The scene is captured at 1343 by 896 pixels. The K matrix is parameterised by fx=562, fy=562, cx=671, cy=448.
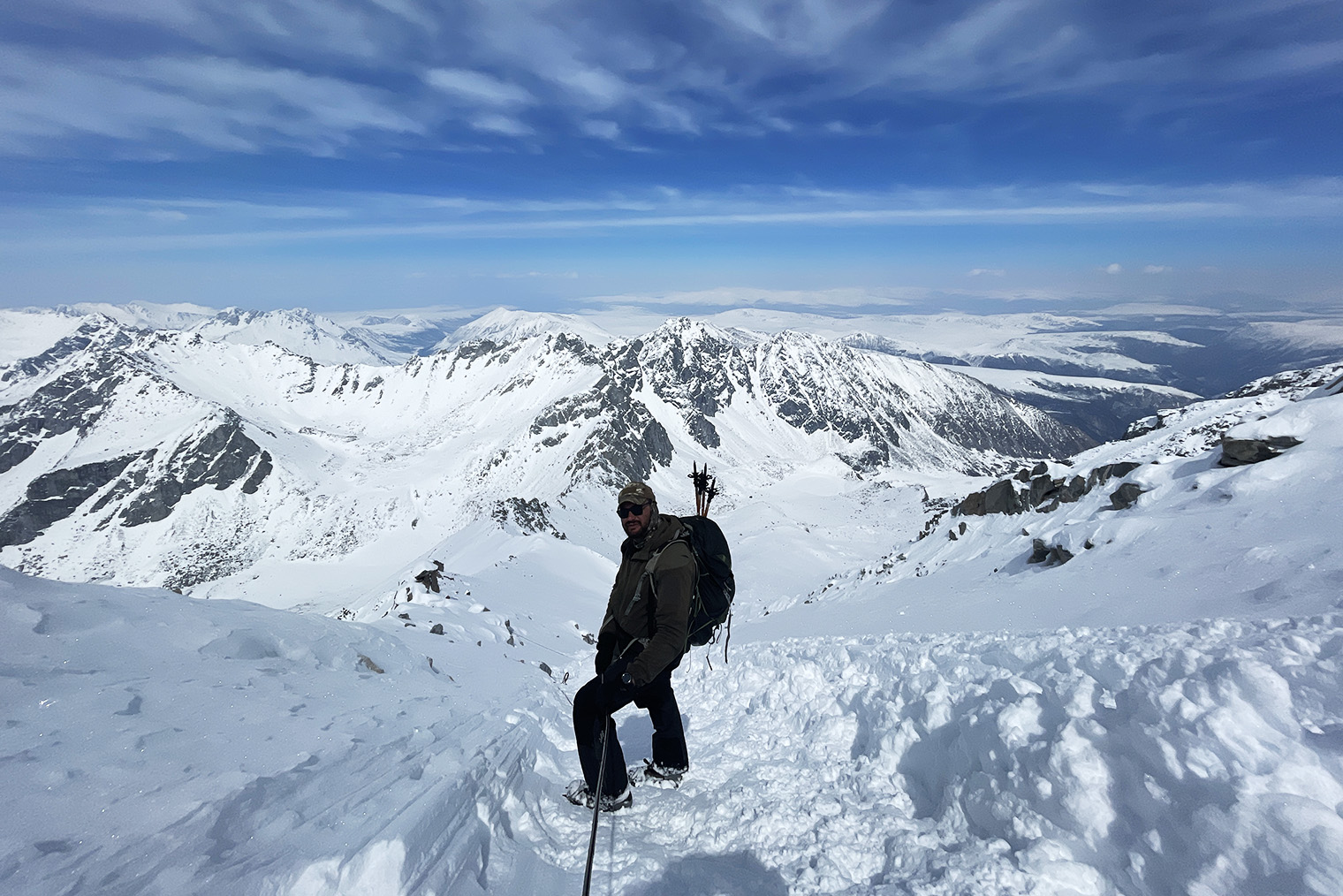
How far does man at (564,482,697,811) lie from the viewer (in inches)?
202

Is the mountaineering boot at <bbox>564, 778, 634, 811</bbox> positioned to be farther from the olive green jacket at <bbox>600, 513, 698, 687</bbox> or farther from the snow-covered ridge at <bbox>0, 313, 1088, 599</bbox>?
the snow-covered ridge at <bbox>0, 313, 1088, 599</bbox>

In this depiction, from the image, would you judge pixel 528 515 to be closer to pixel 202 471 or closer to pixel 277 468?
pixel 277 468

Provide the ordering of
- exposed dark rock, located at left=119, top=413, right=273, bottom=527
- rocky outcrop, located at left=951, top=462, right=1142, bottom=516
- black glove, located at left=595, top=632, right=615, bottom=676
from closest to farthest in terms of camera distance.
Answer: black glove, located at left=595, top=632, right=615, bottom=676
rocky outcrop, located at left=951, top=462, right=1142, bottom=516
exposed dark rock, located at left=119, top=413, right=273, bottom=527

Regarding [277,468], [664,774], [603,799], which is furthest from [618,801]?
[277,468]

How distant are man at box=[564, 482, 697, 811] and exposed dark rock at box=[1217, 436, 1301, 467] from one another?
56.3ft

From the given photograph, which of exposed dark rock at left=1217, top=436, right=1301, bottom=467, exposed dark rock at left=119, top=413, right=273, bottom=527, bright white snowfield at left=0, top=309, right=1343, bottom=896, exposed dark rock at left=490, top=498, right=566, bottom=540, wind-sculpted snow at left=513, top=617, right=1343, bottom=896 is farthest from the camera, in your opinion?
exposed dark rock at left=119, top=413, right=273, bottom=527

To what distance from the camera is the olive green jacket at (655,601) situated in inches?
199

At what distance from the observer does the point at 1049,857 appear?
3.83 metres

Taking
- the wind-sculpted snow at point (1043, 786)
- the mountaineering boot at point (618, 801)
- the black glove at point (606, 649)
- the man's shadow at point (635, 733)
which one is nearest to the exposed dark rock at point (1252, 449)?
the wind-sculpted snow at point (1043, 786)

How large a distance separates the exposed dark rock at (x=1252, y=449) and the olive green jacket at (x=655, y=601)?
56.1 ft

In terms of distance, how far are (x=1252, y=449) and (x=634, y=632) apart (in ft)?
59.2

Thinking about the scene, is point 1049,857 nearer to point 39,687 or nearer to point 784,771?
point 784,771

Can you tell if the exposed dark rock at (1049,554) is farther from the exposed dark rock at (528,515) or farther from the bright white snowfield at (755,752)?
the exposed dark rock at (528,515)

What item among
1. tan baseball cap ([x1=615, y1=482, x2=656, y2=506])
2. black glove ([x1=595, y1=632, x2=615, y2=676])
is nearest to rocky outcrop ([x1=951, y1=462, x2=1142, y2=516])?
tan baseball cap ([x1=615, y1=482, x2=656, y2=506])
